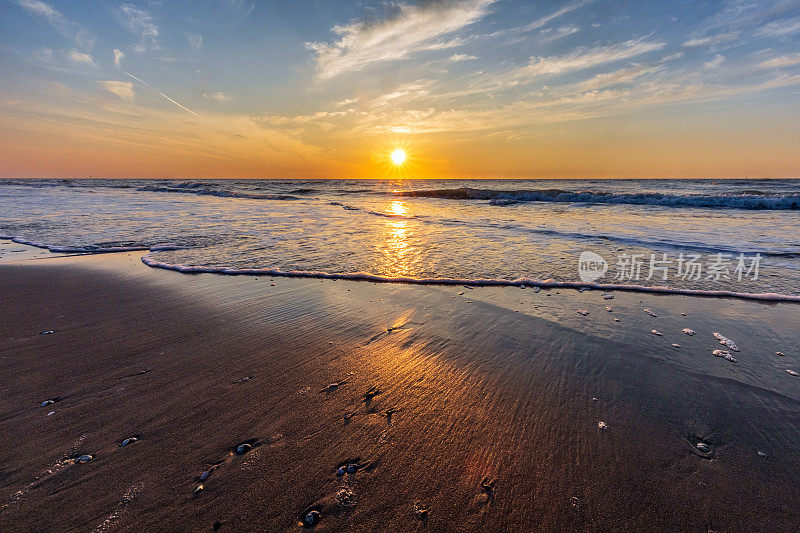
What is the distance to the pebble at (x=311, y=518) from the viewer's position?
1634 millimetres

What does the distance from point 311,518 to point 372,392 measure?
3.59 ft

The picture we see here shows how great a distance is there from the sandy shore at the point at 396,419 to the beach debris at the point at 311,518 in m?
0.03

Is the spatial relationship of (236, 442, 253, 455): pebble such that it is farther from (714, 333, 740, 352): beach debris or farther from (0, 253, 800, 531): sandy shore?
(714, 333, 740, 352): beach debris

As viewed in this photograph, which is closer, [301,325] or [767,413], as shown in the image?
[767,413]

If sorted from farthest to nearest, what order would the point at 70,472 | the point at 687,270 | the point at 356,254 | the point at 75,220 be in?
the point at 75,220 < the point at 356,254 < the point at 687,270 < the point at 70,472

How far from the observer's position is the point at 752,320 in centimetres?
414

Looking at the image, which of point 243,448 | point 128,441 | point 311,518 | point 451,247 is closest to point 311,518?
point 311,518

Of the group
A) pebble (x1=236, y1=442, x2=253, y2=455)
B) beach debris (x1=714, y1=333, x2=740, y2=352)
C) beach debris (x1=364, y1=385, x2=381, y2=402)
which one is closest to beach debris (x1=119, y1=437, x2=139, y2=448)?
pebble (x1=236, y1=442, x2=253, y2=455)

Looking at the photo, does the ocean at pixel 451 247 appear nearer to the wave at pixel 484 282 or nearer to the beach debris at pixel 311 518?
the wave at pixel 484 282

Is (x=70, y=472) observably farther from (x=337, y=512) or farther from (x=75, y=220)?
(x=75, y=220)

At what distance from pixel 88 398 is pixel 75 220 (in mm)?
14260

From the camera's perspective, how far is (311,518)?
5.42ft

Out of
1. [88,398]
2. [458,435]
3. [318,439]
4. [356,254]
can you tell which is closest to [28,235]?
[356,254]

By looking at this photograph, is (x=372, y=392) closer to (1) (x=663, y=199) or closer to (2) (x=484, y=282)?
(2) (x=484, y=282)
